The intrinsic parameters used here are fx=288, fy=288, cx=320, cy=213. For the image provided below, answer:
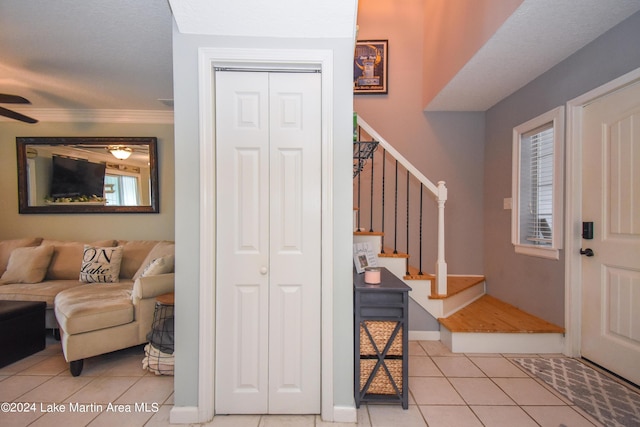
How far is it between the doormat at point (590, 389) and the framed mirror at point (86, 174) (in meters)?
4.56

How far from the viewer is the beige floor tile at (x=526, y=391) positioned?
1.96 metres

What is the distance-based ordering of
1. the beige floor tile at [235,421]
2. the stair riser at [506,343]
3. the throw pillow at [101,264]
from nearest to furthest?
the beige floor tile at [235,421], the stair riser at [506,343], the throw pillow at [101,264]

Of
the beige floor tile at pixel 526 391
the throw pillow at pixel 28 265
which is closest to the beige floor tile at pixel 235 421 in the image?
the beige floor tile at pixel 526 391

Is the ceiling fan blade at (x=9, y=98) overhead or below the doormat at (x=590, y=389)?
overhead

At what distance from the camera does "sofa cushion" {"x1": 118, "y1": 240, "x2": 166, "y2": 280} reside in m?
3.49

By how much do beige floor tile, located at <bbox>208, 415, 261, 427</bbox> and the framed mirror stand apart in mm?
3014

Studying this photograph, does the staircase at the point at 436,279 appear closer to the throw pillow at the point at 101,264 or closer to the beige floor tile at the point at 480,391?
the beige floor tile at the point at 480,391

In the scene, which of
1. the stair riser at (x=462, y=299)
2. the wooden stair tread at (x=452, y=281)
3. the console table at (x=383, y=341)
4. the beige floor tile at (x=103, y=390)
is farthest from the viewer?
the stair riser at (x=462, y=299)

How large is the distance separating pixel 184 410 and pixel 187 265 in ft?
2.88

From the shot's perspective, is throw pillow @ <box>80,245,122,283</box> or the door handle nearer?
the door handle

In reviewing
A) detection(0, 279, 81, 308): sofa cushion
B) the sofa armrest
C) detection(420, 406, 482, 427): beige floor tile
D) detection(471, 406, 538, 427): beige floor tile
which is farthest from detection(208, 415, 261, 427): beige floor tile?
detection(0, 279, 81, 308): sofa cushion

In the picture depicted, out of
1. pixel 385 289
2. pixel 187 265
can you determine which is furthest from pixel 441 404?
pixel 187 265

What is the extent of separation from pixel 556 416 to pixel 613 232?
4.72ft

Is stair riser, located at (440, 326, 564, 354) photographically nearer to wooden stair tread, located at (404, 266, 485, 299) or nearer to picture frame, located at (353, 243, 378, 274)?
wooden stair tread, located at (404, 266, 485, 299)
